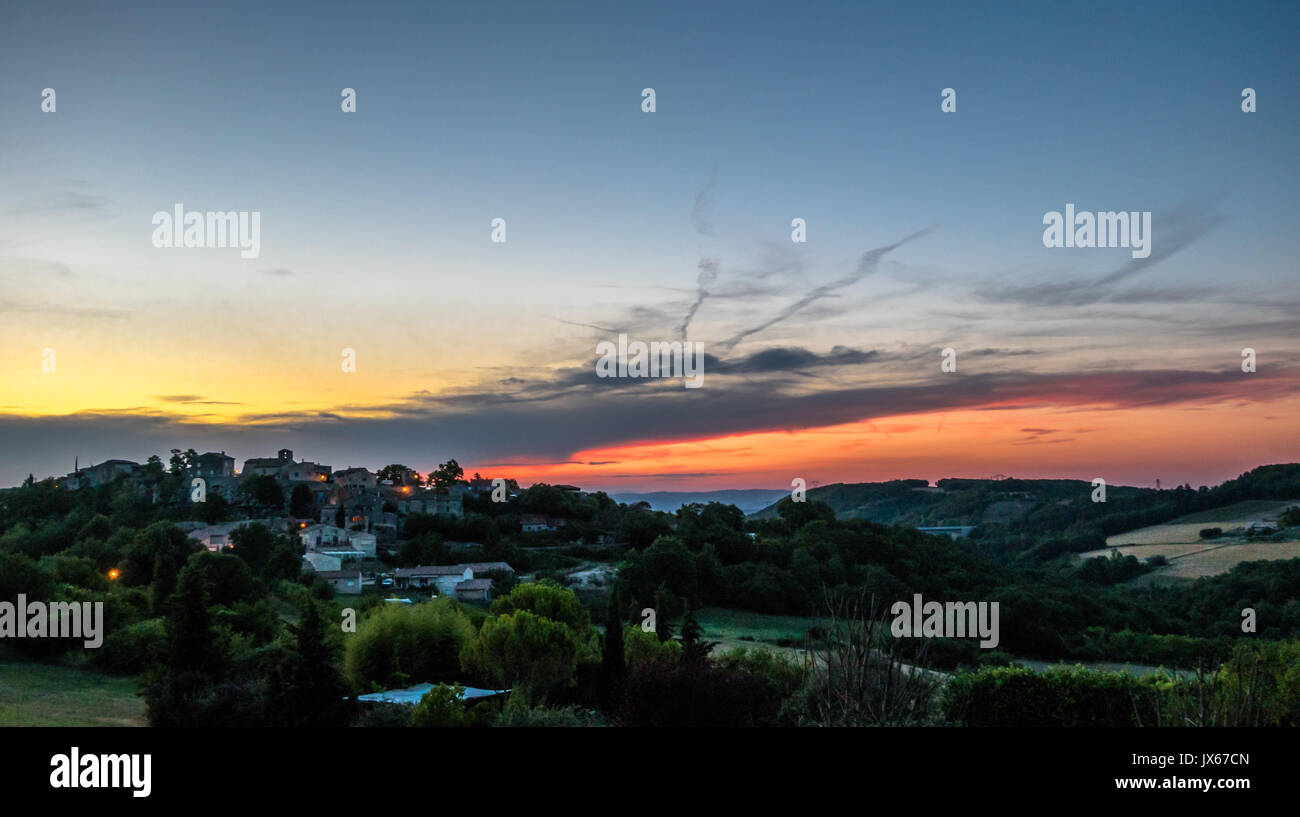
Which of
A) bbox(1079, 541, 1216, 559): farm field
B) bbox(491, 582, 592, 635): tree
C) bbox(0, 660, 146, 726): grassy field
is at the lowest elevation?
bbox(1079, 541, 1216, 559): farm field

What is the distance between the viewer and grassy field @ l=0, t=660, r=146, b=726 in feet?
50.9

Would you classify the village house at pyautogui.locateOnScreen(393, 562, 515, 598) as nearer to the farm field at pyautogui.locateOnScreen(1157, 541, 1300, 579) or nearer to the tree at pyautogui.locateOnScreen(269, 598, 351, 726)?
the tree at pyautogui.locateOnScreen(269, 598, 351, 726)

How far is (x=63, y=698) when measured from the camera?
18.3 m

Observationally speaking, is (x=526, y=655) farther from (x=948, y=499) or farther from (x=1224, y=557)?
(x=948, y=499)

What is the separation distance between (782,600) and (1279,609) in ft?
75.3

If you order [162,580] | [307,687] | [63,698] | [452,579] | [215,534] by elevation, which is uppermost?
[307,687]

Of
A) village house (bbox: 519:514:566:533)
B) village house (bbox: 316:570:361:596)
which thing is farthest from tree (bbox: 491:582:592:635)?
village house (bbox: 519:514:566:533)

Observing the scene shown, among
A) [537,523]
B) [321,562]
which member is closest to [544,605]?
[321,562]

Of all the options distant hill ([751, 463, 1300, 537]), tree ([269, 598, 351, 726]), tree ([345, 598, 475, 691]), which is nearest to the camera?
tree ([269, 598, 351, 726])

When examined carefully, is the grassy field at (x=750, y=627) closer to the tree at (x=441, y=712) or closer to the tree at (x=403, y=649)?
the tree at (x=403, y=649)

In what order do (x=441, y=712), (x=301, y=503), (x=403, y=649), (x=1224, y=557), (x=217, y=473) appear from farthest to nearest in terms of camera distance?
(x=217, y=473) < (x=301, y=503) < (x=1224, y=557) < (x=403, y=649) < (x=441, y=712)

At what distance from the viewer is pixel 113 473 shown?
74.3 meters

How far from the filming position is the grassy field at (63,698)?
1551 cm
